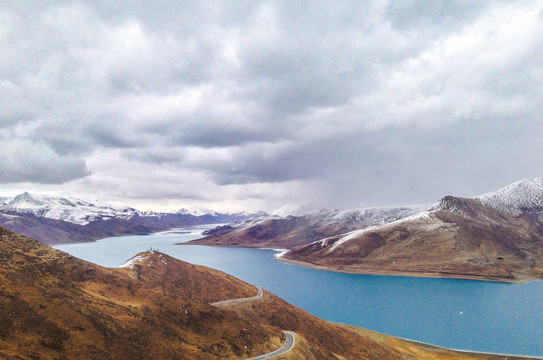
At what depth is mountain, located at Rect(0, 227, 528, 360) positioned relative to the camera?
148 ft

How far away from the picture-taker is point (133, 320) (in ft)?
194

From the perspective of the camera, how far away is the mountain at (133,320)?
45062 millimetres

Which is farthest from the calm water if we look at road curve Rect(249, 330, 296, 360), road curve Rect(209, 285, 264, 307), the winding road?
road curve Rect(249, 330, 296, 360)

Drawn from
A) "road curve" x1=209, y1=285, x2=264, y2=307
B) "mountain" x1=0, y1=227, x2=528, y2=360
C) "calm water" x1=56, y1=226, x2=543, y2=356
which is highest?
"mountain" x1=0, y1=227, x2=528, y2=360

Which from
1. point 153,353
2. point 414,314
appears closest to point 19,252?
point 153,353

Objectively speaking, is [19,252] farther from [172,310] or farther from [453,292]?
[453,292]

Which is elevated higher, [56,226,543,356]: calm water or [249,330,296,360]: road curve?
[249,330,296,360]: road curve

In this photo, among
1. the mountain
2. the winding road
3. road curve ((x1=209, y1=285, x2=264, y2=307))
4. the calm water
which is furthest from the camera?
the calm water

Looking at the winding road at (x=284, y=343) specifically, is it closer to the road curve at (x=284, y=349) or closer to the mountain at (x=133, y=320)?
the road curve at (x=284, y=349)

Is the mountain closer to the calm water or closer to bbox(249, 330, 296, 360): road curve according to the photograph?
bbox(249, 330, 296, 360): road curve

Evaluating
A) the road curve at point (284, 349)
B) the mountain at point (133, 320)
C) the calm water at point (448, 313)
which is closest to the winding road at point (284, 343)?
the road curve at point (284, 349)

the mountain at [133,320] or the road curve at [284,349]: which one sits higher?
the mountain at [133,320]

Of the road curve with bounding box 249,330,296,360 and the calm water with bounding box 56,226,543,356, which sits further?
the calm water with bounding box 56,226,543,356

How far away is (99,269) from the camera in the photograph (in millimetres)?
82312
